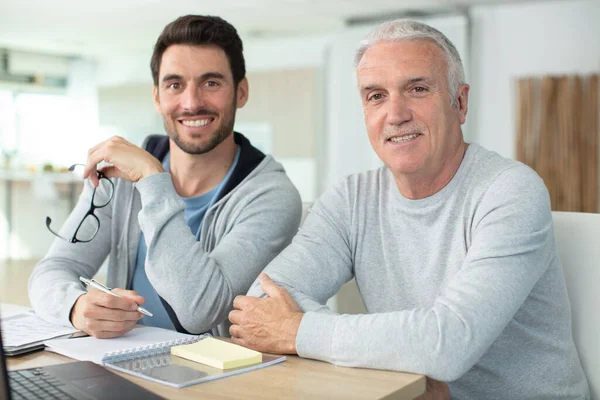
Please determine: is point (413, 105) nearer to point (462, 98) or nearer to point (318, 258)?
point (462, 98)

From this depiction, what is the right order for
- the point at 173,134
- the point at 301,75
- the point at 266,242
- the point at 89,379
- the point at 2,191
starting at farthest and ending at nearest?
the point at 301,75 < the point at 2,191 < the point at 173,134 < the point at 266,242 < the point at 89,379

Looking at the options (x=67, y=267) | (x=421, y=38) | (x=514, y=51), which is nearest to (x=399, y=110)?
(x=421, y=38)

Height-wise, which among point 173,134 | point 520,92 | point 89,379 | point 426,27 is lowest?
point 89,379

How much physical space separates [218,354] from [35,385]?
0.29 m

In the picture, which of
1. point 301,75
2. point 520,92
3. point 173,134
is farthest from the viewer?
point 301,75

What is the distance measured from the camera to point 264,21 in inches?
313

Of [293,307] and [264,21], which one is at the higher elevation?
[264,21]

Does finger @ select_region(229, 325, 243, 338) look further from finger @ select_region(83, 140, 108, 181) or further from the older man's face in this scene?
finger @ select_region(83, 140, 108, 181)

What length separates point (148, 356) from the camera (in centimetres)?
118

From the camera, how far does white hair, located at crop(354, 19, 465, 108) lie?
4.88 feet

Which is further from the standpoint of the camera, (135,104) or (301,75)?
(135,104)

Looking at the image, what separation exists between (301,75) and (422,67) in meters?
7.18

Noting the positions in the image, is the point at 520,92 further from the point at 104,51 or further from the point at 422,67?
the point at 104,51

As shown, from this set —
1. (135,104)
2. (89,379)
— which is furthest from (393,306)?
(135,104)
